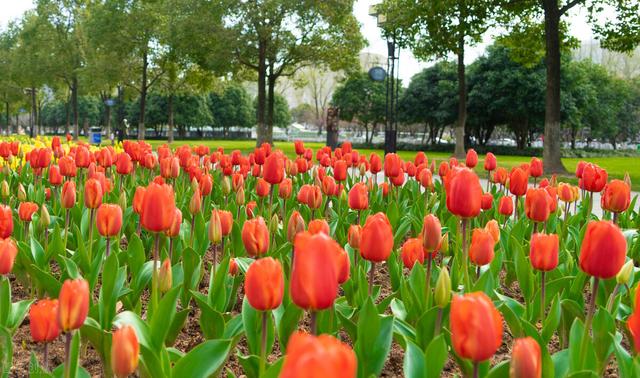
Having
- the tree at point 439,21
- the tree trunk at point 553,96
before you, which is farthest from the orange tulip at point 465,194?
the tree at point 439,21

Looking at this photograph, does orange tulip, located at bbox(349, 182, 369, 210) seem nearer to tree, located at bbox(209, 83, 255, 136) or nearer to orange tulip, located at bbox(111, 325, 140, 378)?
orange tulip, located at bbox(111, 325, 140, 378)

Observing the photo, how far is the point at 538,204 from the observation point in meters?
2.89

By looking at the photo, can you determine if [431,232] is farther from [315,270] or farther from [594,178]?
[594,178]

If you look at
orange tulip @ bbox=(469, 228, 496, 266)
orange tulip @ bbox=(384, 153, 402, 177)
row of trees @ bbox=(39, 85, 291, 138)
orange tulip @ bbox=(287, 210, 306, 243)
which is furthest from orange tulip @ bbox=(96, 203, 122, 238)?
row of trees @ bbox=(39, 85, 291, 138)

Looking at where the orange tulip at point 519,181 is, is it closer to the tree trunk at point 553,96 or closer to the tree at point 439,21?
the tree trunk at point 553,96

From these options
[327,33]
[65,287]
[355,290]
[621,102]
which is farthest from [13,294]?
[621,102]

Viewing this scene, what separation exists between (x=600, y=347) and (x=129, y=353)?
5.43ft

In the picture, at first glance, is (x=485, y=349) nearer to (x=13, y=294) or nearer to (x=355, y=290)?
(x=355, y=290)

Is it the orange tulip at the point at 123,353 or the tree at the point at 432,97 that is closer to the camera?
the orange tulip at the point at 123,353

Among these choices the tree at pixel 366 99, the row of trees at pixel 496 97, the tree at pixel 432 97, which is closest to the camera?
the row of trees at pixel 496 97

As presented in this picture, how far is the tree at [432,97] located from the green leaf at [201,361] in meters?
40.7

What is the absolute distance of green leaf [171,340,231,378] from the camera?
162 centimetres

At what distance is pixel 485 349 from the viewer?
1.24 m

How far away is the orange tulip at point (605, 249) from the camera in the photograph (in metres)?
1.66
